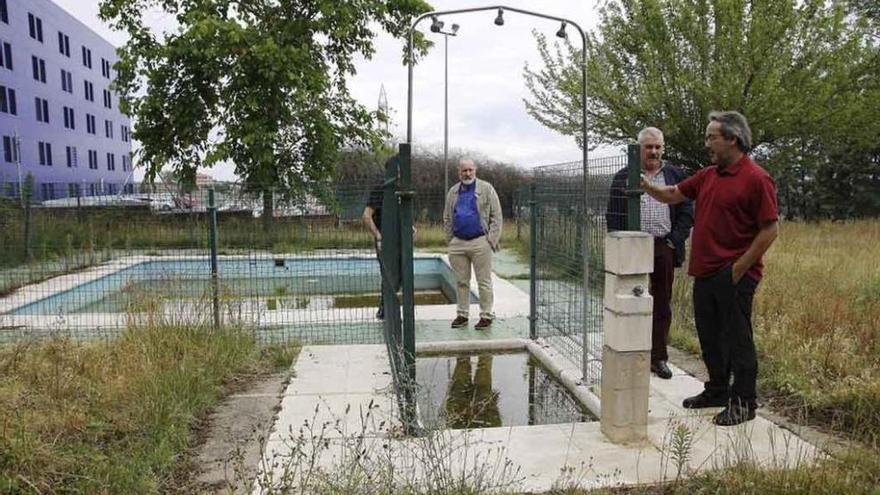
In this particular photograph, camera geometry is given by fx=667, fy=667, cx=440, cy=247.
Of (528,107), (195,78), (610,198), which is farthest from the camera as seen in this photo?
(528,107)

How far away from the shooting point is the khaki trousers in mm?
6668

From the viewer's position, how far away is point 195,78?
50.7ft

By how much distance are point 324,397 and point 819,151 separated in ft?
59.5

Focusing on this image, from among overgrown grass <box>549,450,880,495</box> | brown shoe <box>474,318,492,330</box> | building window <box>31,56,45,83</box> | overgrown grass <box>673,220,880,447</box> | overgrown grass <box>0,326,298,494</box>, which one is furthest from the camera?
building window <box>31,56,45,83</box>

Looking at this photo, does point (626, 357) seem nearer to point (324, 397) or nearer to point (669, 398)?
point (669, 398)

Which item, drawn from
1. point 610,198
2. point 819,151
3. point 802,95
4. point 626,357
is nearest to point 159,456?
point 626,357

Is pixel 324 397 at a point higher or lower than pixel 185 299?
lower

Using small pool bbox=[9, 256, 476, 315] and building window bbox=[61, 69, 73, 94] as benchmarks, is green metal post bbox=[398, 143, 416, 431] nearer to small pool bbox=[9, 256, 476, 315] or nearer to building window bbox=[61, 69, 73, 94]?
small pool bbox=[9, 256, 476, 315]

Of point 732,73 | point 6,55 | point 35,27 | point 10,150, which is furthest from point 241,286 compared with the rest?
point 35,27

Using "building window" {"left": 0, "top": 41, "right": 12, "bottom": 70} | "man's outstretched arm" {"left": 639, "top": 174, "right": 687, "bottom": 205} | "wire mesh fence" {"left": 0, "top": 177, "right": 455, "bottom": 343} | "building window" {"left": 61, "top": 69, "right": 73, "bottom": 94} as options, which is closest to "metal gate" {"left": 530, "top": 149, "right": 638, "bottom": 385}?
"man's outstretched arm" {"left": 639, "top": 174, "right": 687, "bottom": 205}

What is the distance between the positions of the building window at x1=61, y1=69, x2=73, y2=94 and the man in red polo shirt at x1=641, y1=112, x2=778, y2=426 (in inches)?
1708

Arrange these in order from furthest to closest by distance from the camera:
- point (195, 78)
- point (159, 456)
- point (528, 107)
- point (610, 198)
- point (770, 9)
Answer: point (528, 107), point (195, 78), point (770, 9), point (610, 198), point (159, 456)

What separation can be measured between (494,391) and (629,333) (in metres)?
1.69

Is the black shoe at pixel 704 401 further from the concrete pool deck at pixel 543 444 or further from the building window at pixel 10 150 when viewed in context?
the building window at pixel 10 150
